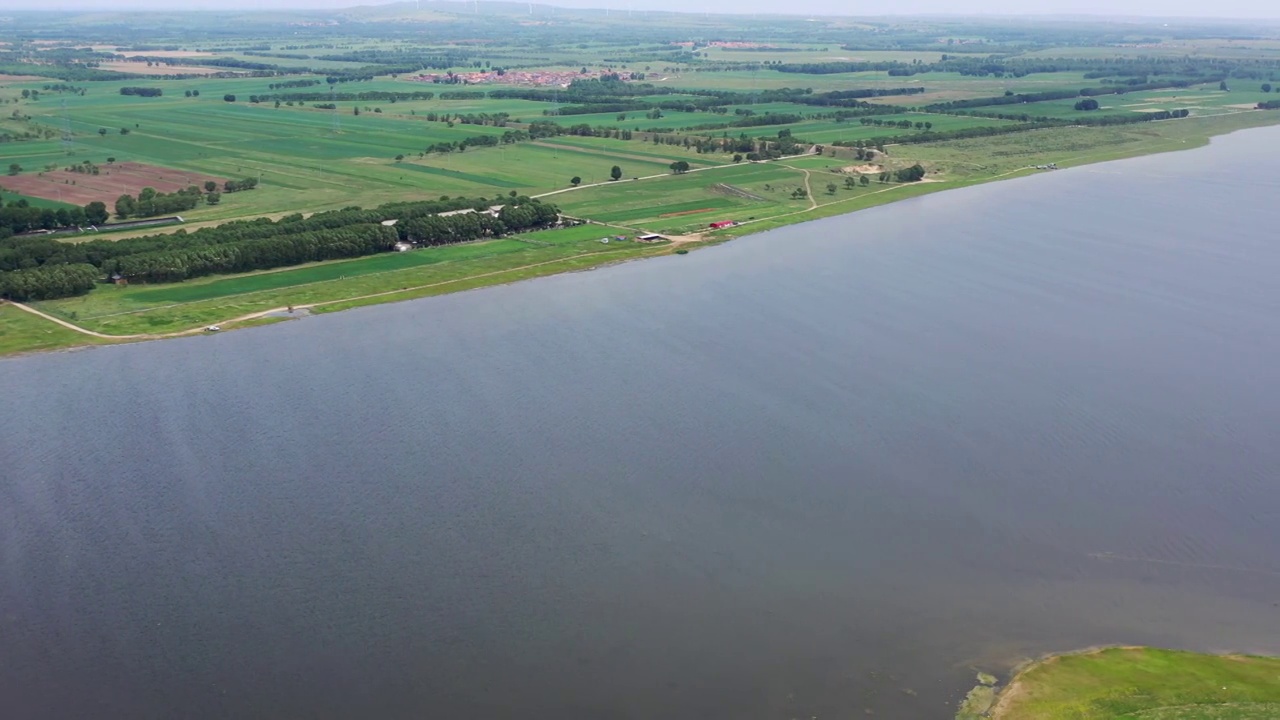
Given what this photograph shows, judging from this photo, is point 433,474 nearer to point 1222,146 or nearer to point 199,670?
point 199,670

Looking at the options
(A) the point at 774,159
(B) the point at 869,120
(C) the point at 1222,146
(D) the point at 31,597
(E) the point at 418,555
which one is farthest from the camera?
(B) the point at 869,120

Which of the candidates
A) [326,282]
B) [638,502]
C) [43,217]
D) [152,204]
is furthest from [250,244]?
[638,502]

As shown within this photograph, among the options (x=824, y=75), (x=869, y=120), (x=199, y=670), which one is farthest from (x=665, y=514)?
(x=824, y=75)

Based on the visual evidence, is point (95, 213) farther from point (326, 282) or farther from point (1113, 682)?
point (1113, 682)

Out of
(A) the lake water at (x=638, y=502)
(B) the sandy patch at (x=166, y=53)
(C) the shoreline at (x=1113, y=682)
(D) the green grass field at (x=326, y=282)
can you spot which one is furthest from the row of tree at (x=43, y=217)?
(B) the sandy patch at (x=166, y=53)

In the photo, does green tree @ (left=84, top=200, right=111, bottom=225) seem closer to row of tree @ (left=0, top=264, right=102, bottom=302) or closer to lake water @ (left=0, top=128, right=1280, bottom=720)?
row of tree @ (left=0, top=264, right=102, bottom=302)

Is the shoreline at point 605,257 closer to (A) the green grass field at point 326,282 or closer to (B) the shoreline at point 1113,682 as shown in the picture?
(A) the green grass field at point 326,282
